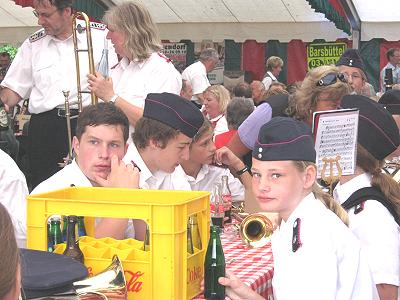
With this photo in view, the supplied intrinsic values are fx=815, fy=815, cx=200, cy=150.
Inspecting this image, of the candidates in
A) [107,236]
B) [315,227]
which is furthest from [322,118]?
[107,236]

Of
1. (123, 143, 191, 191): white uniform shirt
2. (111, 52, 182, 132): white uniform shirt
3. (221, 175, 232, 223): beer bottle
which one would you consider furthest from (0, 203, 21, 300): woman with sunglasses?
(111, 52, 182, 132): white uniform shirt

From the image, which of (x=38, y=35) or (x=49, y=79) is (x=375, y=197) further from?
(x=38, y=35)

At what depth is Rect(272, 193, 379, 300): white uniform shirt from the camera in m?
2.53

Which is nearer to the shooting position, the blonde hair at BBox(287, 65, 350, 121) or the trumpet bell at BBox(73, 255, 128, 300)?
the trumpet bell at BBox(73, 255, 128, 300)

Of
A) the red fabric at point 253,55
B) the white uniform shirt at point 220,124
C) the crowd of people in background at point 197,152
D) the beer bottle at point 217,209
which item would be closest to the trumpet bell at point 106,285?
the crowd of people in background at point 197,152

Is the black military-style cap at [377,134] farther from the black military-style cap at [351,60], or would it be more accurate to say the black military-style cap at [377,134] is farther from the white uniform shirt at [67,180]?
the black military-style cap at [351,60]

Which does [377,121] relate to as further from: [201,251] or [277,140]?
[201,251]

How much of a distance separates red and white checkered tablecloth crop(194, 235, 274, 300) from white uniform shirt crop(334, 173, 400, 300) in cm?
38

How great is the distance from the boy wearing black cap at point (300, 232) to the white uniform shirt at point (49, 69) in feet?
8.22

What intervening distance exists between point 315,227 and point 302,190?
0.21 meters

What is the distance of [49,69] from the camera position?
16.8 feet

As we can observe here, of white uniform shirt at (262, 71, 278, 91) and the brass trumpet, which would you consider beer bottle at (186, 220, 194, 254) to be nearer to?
the brass trumpet

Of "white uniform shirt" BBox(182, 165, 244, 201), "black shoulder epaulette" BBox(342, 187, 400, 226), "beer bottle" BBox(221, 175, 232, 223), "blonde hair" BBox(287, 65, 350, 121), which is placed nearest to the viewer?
"black shoulder epaulette" BBox(342, 187, 400, 226)

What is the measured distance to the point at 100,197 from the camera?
9.45 feet
